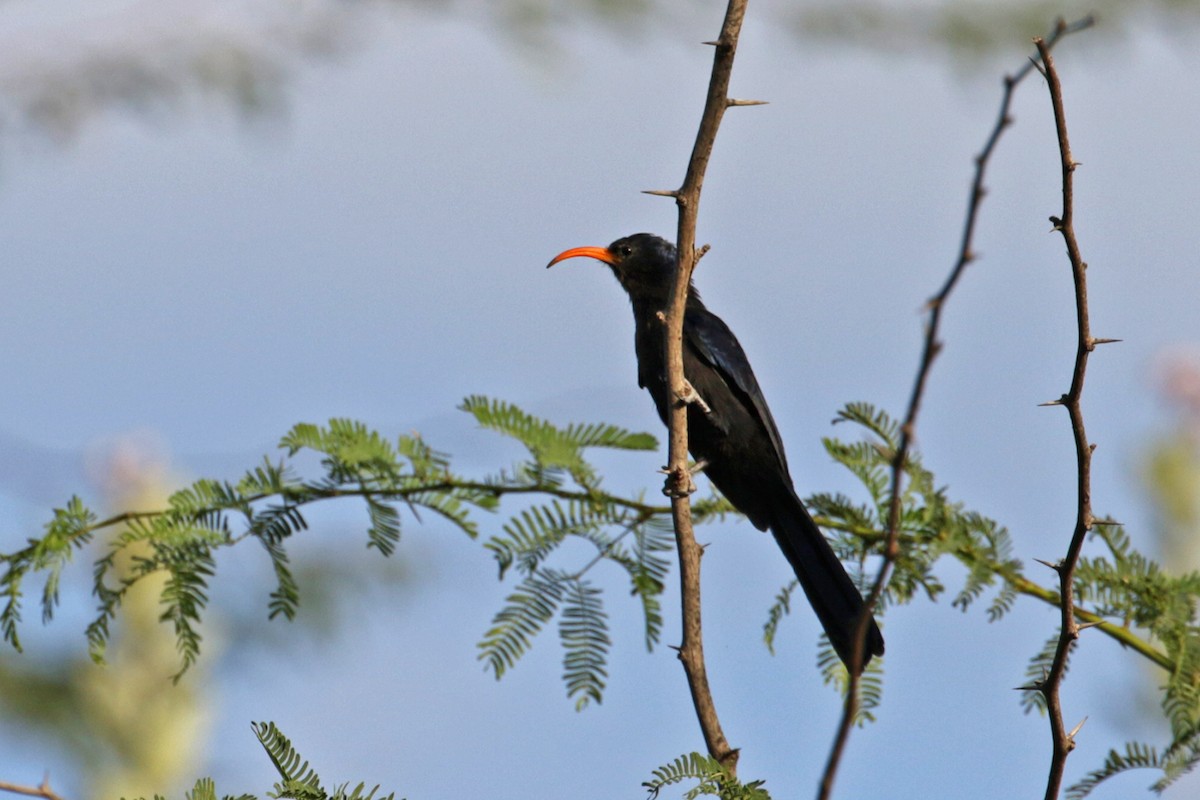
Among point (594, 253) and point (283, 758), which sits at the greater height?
point (594, 253)

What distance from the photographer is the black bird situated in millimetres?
4316

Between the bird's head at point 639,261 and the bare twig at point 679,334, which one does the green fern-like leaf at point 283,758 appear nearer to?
the bare twig at point 679,334

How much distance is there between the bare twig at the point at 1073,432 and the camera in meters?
2.08

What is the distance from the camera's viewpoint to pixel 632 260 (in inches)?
229

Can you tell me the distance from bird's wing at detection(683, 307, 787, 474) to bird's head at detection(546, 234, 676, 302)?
1.21 feet

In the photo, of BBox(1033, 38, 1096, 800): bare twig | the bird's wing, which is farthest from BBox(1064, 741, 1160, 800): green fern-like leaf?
the bird's wing

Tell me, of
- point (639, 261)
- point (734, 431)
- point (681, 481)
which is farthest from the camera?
point (639, 261)

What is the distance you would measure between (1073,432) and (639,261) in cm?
368

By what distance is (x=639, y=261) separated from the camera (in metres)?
5.78

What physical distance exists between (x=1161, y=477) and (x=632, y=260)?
6.11 meters

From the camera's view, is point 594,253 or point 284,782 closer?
point 284,782

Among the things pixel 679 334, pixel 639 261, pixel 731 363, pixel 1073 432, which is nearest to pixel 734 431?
pixel 731 363

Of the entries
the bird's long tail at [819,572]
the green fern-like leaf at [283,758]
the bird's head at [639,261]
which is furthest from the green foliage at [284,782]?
the bird's head at [639,261]

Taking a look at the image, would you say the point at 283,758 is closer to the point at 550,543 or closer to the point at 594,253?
the point at 550,543
